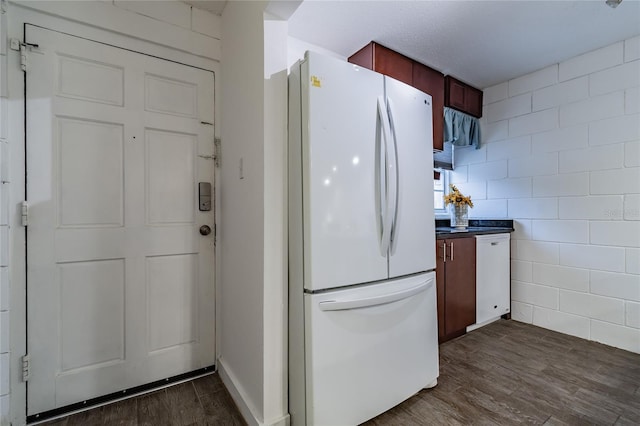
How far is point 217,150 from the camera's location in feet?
6.32

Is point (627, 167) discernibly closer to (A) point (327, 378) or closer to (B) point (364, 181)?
(B) point (364, 181)

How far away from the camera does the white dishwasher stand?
2543mm

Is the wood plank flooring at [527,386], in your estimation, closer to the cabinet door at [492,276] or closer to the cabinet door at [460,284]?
the cabinet door at [460,284]

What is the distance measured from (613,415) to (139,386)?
2.68 m

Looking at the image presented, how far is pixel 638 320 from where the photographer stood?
2.16m

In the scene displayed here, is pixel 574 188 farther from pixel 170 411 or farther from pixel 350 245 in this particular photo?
pixel 170 411

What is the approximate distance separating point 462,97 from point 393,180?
2147mm

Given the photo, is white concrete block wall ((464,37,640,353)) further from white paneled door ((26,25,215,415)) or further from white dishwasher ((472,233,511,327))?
white paneled door ((26,25,215,415))

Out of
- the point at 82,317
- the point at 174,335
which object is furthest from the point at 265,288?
the point at 82,317

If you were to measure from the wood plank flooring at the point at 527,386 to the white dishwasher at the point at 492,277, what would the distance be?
28 cm

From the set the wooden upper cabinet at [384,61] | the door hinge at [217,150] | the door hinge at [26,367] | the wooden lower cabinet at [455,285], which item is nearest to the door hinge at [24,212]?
the door hinge at [26,367]

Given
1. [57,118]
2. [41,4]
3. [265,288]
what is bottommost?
[265,288]

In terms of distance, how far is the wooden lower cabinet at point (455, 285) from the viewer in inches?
88.3

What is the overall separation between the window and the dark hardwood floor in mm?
1536
